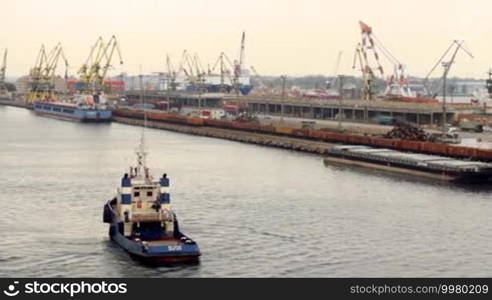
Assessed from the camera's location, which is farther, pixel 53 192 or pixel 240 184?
pixel 240 184

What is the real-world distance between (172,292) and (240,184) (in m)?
20.0

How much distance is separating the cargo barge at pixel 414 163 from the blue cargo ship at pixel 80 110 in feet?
164

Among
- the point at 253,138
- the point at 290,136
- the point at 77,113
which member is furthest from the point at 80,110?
the point at 290,136

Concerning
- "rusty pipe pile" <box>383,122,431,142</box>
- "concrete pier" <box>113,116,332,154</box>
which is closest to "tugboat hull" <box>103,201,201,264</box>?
"rusty pipe pile" <box>383,122,431,142</box>

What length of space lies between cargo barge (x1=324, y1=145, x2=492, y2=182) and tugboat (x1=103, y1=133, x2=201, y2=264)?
19.1m

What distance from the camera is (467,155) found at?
46438 millimetres

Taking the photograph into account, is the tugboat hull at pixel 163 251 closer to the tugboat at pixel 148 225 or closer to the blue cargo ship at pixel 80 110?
the tugboat at pixel 148 225

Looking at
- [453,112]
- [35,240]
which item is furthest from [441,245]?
[453,112]

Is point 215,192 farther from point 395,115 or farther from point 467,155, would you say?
point 395,115

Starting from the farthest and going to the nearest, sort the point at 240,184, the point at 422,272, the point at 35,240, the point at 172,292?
the point at 240,184 < the point at 35,240 < the point at 422,272 < the point at 172,292

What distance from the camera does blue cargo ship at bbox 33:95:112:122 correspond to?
321 feet

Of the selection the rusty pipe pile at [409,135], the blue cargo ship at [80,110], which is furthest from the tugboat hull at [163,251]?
the blue cargo ship at [80,110]

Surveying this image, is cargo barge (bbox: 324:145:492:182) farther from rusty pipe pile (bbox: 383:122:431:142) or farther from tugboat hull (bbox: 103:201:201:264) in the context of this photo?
tugboat hull (bbox: 103:201:201:264)

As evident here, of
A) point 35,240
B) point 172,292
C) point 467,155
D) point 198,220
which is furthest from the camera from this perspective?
point 467,155
